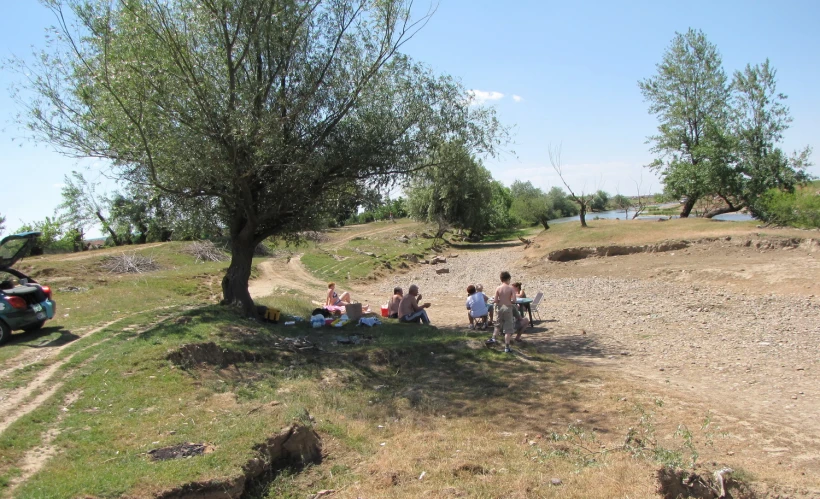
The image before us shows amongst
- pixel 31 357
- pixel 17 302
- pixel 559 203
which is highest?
pixel 559 203

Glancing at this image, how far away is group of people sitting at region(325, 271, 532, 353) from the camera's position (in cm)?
1215

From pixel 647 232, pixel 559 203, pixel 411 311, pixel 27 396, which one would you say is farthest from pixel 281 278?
pixel 559 203

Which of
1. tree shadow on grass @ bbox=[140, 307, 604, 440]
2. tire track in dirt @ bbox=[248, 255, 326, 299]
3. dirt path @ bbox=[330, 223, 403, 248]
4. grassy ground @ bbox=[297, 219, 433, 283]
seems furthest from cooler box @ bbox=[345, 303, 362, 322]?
dirt path @ bbox=[330, 223, 403, 248]

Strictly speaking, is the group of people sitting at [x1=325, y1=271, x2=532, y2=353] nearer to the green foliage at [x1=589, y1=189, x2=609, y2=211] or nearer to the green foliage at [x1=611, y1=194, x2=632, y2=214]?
the green foliage at [x1=611, y1=194, x2=632, y2=214]

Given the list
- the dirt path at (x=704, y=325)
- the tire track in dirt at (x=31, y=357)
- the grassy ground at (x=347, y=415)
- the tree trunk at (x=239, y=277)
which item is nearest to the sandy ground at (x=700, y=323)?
the dirt path at (x=704, y=325)

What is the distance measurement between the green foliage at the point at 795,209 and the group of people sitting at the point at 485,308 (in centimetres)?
1955

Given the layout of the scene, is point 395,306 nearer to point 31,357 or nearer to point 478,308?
point 478,308

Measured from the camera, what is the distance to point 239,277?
1619 cm

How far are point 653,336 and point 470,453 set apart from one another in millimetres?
9492

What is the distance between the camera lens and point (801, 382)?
9.95m

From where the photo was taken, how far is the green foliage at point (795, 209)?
27594mm

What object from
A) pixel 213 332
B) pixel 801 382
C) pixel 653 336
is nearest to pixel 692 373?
pixel 801 382

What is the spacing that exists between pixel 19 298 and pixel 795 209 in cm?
3217

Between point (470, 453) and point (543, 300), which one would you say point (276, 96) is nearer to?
point (470, 453)
